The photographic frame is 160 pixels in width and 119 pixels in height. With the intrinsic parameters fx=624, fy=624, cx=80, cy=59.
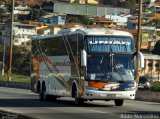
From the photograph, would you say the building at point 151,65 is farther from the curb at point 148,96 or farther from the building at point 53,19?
the building at point 53,19

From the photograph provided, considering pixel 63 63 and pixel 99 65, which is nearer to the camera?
pixel 99 65

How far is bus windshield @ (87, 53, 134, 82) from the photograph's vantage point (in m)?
25.5

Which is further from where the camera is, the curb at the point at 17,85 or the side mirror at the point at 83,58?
the curb at the point at 17,85

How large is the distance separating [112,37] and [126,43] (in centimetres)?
66

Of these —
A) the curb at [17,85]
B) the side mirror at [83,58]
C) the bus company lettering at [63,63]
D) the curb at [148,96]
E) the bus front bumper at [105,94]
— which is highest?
the side mirror at [83,58]

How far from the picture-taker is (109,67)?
1009 inches

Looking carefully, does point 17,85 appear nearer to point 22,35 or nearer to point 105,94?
point 105,94

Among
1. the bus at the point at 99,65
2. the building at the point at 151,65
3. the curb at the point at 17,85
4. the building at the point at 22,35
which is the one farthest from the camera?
the building at the point at 22,35

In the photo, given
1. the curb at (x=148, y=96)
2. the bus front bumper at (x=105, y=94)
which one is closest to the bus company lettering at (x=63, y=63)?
the bus front bumper at (x=105, y=94)

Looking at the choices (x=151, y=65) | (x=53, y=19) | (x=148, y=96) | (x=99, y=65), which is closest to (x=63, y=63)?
Answer: (x=99, y=65)

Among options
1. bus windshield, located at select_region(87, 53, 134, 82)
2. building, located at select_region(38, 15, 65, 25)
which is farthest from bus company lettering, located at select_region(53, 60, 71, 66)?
building, located at select_region(38, 15, 65, 25)

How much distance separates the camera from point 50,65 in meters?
30.9

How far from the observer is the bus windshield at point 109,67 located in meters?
25.5

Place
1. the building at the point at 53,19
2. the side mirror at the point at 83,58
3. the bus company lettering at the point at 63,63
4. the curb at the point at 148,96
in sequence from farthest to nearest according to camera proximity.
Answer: the building at the point at 53,19 < the curb at the point at 148,96 < the bus company lettering at the point at 63,63 < the side mirror at the point at 83,58
